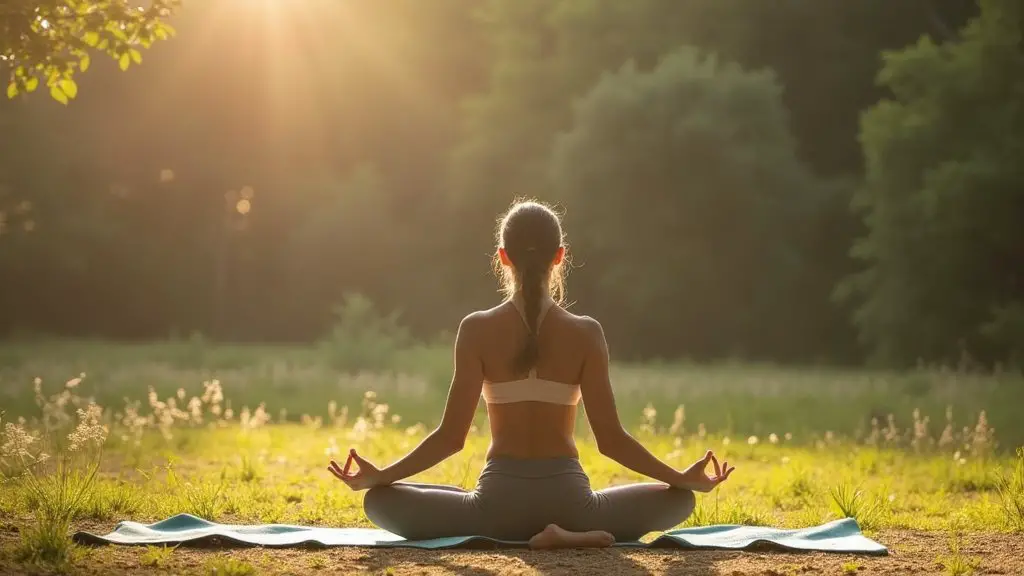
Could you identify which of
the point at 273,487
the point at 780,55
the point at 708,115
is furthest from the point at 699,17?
the point at 273,487

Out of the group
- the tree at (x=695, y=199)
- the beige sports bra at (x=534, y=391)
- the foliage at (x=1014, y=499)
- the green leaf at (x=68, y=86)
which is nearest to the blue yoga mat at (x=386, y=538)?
the beige sports bra at (x=534, y=391)

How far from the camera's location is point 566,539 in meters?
5.48

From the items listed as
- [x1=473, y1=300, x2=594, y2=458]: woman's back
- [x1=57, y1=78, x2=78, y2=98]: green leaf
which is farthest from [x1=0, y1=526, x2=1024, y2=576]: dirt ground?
[x1=57, y1=78, x2=78, y2=98]: green leaf

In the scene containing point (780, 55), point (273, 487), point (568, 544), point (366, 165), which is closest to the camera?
point (568, 544)

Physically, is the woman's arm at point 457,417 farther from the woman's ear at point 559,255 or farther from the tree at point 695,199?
the tree at point 695,199

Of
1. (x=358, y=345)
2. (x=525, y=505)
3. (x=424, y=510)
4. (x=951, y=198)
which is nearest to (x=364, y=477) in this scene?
(x=424, y=510)

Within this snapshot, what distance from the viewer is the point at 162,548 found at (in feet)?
18.1

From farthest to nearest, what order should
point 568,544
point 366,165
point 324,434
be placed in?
1. point 366,165
2. point 324,434
3. point 568,544

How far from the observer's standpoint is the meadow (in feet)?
17.5

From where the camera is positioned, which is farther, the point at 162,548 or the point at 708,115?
the point at 708,115

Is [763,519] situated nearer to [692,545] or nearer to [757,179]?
[692,545]

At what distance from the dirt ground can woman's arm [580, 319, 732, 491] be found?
0.38 m

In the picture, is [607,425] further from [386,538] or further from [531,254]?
[386,538]

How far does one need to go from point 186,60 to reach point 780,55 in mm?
18900
